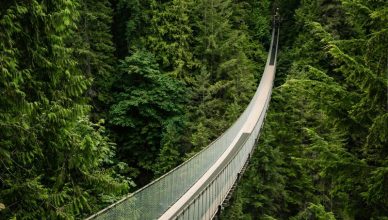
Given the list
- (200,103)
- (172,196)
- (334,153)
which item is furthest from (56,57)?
(200,103)

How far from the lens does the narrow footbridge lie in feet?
20.5

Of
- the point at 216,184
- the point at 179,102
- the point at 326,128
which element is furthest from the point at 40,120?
the point at 179,102

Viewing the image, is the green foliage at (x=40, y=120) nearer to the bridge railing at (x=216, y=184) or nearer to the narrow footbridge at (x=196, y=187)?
the narrow footbridge at (x=196, y=187)

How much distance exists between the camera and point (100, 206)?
8.85 metres

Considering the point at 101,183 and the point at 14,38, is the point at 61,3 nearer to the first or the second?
the point at 14,38

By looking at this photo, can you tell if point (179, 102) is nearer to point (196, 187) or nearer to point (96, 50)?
point (96, 50)

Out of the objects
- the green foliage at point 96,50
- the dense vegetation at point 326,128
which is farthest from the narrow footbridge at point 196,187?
the green foliage at point 96,50

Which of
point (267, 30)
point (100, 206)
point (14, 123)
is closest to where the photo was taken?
point (14, 123)

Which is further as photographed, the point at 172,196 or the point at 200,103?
the point at 200,103

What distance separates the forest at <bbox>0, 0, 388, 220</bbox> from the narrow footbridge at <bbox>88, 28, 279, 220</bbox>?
795mm

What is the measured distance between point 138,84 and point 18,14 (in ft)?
58.4

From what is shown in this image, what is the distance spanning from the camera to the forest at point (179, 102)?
6.48 meters

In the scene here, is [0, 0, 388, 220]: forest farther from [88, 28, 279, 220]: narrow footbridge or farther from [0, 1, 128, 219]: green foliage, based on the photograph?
[88, 28, 279, 220]: narrow footbridge

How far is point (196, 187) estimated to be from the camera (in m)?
8.97
